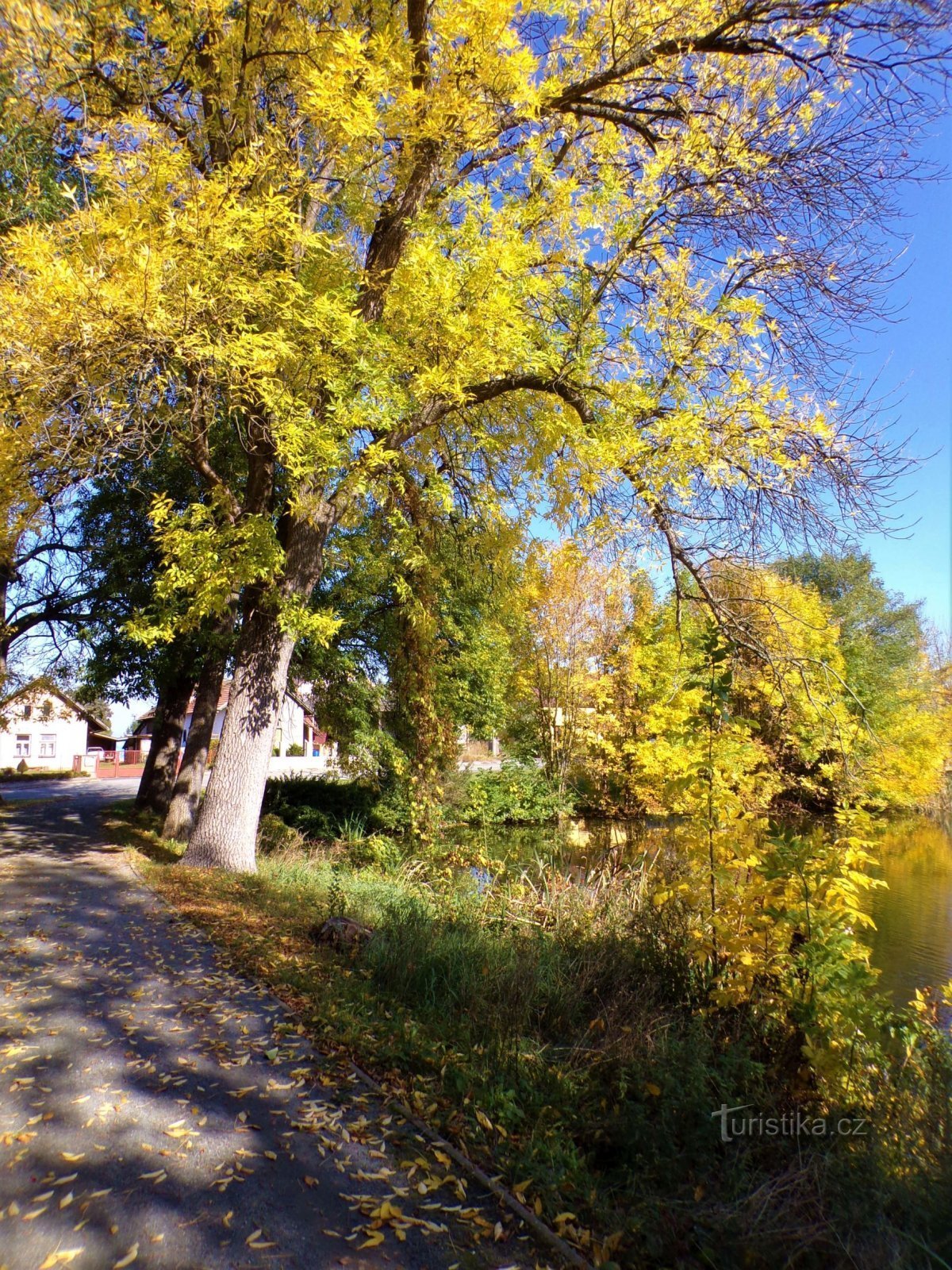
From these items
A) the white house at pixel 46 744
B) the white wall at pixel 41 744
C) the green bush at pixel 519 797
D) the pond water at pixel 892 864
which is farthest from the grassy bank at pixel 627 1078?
the white wall at pixel 41 744

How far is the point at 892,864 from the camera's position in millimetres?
18422

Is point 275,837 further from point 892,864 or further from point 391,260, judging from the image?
point 892,864

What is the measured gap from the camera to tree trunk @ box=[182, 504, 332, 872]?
952 cm

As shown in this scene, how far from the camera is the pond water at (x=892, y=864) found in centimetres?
984

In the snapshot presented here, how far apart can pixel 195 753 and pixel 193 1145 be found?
471 inches

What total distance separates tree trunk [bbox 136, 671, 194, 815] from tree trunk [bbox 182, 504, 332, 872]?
6.75m

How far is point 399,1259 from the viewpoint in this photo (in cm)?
277

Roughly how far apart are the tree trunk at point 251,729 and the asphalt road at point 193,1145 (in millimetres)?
3689

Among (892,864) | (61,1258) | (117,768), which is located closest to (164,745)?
(61,1258)

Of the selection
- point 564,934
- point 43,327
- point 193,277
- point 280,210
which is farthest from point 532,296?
point 564,934

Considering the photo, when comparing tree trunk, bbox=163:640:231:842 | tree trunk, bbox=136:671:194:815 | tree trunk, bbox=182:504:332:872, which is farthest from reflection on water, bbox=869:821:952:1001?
tree trunk, bbox=136:671:194:815

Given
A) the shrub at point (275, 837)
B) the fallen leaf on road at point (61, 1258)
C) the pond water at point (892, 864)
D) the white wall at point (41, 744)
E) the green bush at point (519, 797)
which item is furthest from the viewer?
the white wall at point (41, 744)

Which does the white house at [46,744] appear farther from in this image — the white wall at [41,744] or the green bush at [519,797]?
the green bush at [519,797]

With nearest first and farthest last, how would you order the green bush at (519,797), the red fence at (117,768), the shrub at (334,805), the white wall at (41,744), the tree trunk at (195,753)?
1. the tree trunk at (195,753)
2. the shrub at (334,805)
3. the green bush at (519,797)
4. the red fence at (117,768)
5. the white wall at (41,744)
